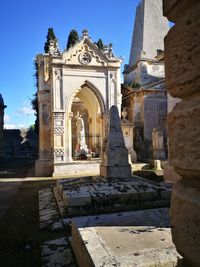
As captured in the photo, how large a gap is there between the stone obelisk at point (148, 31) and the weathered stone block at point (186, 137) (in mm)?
21688

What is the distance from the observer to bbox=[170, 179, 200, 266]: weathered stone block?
1.30m

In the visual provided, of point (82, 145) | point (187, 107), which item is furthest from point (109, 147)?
point (82, 145)

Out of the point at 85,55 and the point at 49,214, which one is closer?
the point at 49,214

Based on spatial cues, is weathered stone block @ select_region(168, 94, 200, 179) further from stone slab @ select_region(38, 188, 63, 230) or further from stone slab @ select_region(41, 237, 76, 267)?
stone slab @ select_region(38, 188, 63, 230)

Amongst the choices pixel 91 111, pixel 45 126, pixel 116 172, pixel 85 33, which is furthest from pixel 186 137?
pixel 91 111

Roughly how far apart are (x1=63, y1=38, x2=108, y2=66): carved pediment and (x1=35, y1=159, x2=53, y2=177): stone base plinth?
6273mm

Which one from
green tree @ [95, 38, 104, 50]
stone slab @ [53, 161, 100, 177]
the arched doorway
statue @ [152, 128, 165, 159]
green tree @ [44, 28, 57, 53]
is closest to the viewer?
stone slab @ [53, 161, 100, 177]

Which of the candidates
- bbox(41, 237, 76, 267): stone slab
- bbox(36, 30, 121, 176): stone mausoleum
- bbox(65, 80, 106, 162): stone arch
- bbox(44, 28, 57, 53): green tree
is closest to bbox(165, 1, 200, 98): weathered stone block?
bbox(41, 237, 76, 267): stone slab

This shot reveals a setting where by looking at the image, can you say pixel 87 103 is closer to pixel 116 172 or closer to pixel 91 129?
pixel 91 129

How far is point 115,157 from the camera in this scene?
7.64m

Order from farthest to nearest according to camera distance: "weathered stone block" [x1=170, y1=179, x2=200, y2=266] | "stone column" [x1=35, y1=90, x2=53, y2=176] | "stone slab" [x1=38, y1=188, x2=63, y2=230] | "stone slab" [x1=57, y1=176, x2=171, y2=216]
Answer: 1. "stone column" [x1=35, y1=90, x2=53, y2=176]
2. "stone slab" [x1=57, y1=176, x2=171, y2=216]
3. "stone slab" [x1=38, y1=188, x2=63, y2=230]
4. "weathered stone block" [x1=170, y1=179, x2=200, y2=266]

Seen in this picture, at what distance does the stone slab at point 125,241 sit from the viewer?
2.39 meters

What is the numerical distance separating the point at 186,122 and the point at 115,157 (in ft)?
20.7

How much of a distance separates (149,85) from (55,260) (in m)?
18.6
